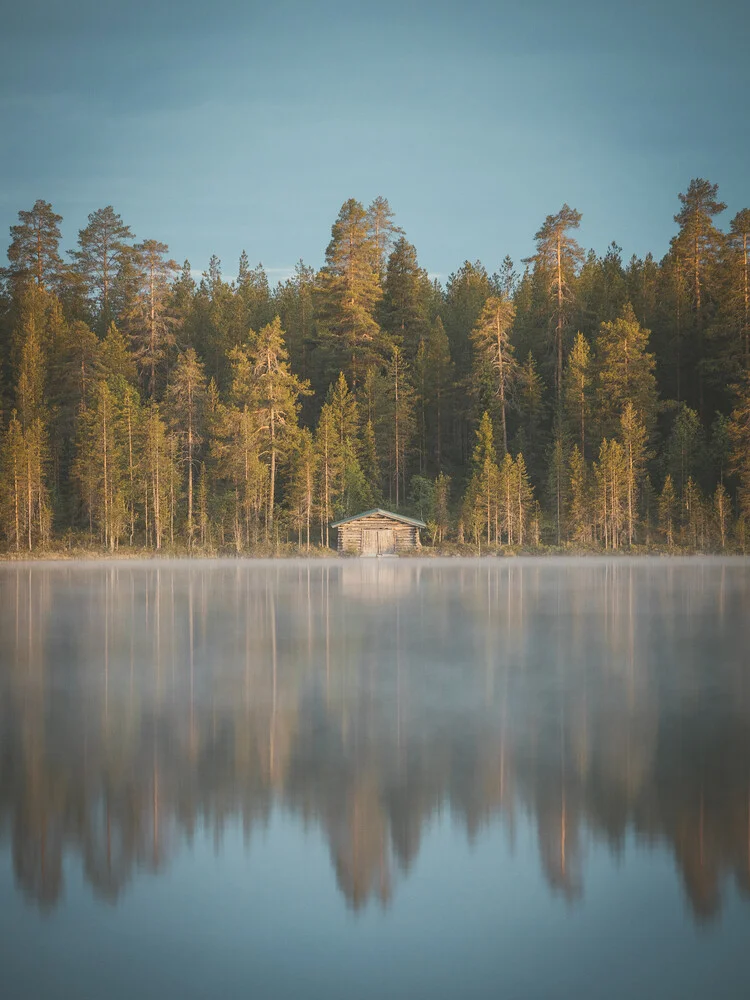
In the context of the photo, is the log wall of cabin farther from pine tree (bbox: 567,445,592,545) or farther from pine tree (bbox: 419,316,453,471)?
pine tree (bbox: 419,316,453,471)

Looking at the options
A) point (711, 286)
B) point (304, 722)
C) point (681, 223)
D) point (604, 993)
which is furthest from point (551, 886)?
point (681, 223)

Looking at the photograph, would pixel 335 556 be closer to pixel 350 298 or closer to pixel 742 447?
pixel 350 298

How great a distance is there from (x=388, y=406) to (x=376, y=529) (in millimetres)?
15123

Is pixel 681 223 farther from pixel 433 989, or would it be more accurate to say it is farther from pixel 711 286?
pixel 433 989

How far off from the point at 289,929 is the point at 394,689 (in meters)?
8.29

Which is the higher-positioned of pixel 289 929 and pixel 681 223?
pixel 681 223

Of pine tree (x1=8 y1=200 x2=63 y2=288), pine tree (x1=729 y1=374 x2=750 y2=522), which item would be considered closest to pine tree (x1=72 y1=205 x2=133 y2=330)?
pine tree (x1=8 y1=200 x2=63 y2=288)

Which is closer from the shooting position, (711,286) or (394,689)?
(394,689)

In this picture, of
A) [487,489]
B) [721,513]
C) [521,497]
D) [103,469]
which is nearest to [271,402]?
[103,469]

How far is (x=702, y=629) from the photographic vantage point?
22719mm

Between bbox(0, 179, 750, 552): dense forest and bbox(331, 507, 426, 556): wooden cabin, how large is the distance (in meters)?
2.36

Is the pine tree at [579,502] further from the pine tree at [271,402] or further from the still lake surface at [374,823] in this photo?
the still lake surface at [374,823]

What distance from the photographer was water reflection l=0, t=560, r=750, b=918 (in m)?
8.04

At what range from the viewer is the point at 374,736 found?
11609 mm
